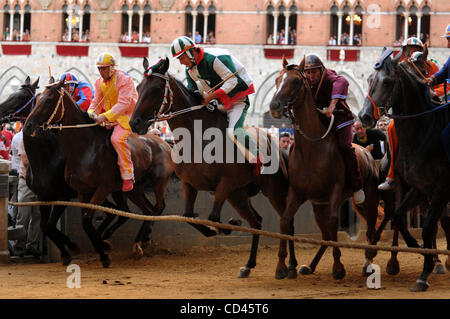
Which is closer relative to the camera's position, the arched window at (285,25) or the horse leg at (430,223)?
the horse leg at (430,223)

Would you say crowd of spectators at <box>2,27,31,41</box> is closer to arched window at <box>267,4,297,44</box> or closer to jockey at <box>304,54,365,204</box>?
arched window at <box>267,4,297,44</box>

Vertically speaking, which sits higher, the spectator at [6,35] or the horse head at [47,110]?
the spectator at [6,35]

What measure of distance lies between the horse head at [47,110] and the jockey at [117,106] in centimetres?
62

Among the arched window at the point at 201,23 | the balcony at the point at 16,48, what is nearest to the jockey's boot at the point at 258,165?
the arched window at the point at 201,23

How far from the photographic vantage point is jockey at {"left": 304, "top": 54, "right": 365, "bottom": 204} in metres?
9.28

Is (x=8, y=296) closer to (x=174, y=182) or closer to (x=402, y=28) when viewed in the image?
(x=174, y=182)

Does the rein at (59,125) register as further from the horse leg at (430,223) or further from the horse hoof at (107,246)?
the horse leg at (430,223)

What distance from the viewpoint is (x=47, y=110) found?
1051 centimetres

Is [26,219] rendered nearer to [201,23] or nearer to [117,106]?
[117,106]

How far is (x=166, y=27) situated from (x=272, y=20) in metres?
5.85

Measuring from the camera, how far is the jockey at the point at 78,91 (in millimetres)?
12248

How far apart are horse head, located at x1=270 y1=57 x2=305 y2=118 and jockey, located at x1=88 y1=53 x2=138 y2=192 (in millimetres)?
3115

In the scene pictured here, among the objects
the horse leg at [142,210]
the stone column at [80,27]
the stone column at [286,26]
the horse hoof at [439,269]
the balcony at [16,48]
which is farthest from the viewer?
the balcony at [16,48]

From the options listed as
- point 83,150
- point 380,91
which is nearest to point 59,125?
point 83,150
